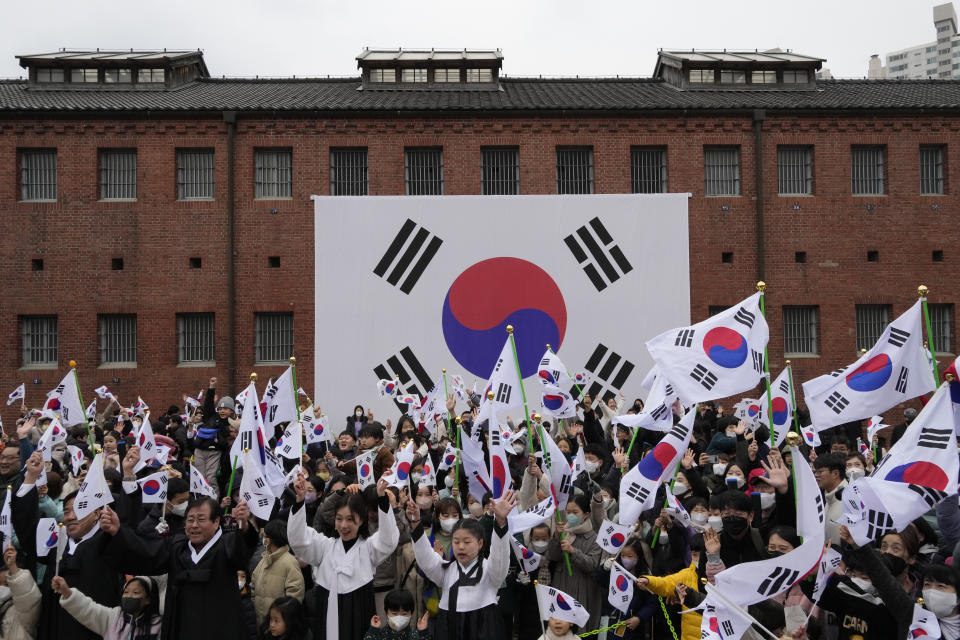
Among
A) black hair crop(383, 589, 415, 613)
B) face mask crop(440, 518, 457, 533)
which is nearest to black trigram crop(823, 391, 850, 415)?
face mask crop(440, 518, 457, 533)

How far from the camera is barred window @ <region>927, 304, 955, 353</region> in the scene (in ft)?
75.8

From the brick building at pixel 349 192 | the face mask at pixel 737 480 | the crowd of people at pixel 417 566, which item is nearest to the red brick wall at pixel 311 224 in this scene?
the brick building at pixel 349 192

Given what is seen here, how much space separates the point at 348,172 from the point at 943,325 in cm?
1656

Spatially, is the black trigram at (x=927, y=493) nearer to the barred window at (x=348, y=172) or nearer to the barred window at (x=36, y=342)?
the barred window at (x=348, y=172)

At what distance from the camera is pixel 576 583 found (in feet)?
24.7

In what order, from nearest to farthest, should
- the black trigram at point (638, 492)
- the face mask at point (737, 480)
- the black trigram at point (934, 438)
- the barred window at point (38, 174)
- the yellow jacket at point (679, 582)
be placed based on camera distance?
1. the black trigram at point (934, 438)
2. the yellow jacket at point (679, 582)
3. the black trigram at point (638, 492)
4. the face mask at point (737, 480)
5. the barred window at point (38, 174)

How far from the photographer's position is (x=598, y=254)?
2042 centimetres

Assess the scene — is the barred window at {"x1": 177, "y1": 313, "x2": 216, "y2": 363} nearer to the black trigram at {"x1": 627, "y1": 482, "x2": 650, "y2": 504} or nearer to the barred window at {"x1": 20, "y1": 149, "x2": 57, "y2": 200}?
the barred window at {"x1": 20, "y1": 149, "x2": 57, "y2": 200}

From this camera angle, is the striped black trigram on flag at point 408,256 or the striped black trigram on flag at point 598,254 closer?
the striped black trigram on flag at point 408,256

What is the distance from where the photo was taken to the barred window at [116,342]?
22469mm

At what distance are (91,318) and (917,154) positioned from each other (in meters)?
22.5

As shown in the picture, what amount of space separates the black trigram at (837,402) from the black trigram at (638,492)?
2.01m

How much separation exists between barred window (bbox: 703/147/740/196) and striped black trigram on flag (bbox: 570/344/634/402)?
6.22 metres

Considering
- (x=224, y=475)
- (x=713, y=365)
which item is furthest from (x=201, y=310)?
(x=713, y=365)
